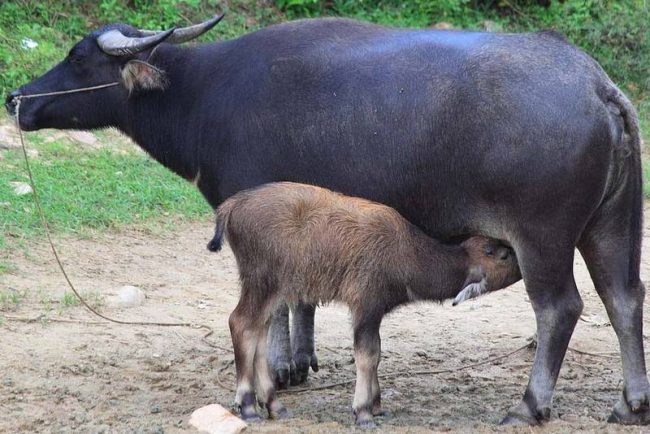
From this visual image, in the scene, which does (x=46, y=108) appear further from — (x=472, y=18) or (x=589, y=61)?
(x=472, y=18)

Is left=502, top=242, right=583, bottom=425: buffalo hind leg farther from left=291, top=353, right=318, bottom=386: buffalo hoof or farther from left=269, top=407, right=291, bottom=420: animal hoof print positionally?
left=291, top=353, right=318, bottom=386: buffalo hoof

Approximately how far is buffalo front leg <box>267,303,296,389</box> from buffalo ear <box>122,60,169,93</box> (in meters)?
1.59

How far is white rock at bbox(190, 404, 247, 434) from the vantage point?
18.2 ft

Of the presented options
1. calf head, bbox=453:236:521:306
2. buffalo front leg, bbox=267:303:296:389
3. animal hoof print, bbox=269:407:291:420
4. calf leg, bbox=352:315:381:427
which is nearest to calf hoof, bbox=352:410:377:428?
calf leg, bbox=352:315:381:427

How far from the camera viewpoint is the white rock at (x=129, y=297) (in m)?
7.97

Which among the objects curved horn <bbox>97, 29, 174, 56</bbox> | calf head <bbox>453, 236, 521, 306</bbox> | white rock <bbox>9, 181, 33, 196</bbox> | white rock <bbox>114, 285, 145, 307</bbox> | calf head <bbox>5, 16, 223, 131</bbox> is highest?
curved horn <bbox>97, 29, 174, 56</bbox>

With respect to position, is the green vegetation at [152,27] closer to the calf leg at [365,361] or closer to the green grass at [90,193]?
the green grass at [90,193]

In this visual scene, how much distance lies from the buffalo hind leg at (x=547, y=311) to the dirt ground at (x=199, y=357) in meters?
0.13

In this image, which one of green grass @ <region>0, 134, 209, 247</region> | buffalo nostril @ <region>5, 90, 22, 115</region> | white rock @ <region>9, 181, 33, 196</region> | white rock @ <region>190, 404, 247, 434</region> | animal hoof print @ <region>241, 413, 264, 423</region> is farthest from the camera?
white rock @ <region>9, 181, 33, 196</region>

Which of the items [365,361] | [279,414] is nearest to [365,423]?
[365,361]

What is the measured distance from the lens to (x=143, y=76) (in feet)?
22.8

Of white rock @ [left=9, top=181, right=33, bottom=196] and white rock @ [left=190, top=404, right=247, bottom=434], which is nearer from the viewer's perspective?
white rock @ [left=190, top=404, right=247, bottom=434]

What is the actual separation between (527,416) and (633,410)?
2.04 ft

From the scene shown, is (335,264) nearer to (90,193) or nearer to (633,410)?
(633,410)
